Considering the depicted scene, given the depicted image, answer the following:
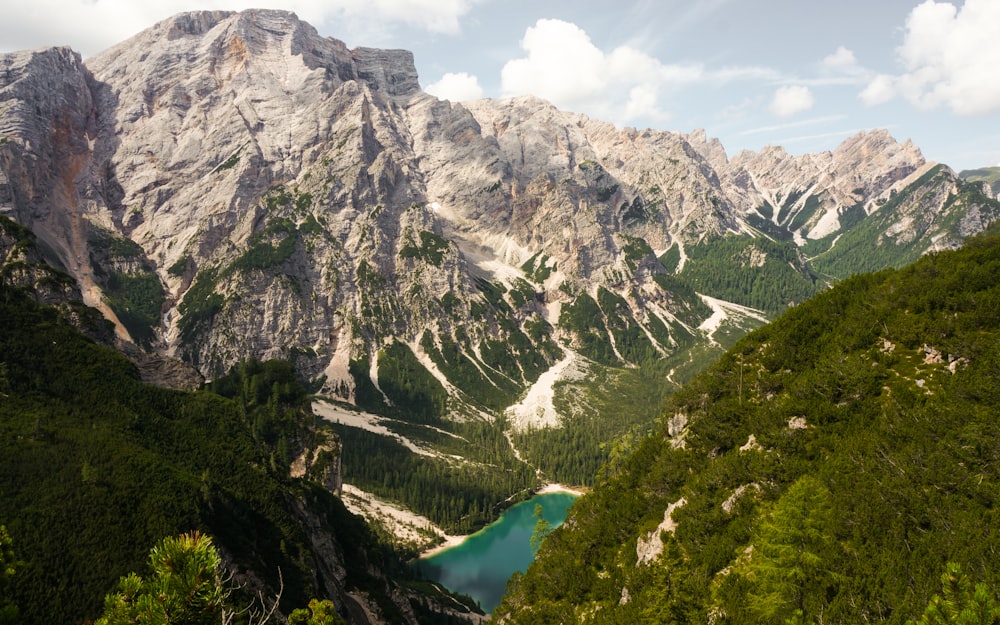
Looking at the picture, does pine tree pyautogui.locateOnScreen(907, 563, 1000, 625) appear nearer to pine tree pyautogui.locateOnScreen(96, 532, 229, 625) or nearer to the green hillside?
pine tree pyautogui.locateOnScreen(96, 532, 229, 625)

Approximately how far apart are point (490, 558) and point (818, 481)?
10991cm

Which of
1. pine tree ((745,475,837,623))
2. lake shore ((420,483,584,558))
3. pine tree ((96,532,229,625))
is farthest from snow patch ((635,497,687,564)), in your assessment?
lake shore ((420,483,584,558))

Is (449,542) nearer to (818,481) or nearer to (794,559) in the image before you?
(818,481)

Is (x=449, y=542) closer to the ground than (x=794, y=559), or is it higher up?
closer to the ground

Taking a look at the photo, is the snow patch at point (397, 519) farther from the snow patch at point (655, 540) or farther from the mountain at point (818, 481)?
the snow patch at point (655, 540)

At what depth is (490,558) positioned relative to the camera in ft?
423

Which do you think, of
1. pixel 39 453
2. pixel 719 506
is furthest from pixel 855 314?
pixel 39 453

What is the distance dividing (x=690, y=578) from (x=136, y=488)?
4991 centimetres

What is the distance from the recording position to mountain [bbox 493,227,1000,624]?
27781 mm

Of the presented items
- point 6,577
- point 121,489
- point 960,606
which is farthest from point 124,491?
point 960,606

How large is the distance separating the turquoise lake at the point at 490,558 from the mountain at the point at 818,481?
6576cm

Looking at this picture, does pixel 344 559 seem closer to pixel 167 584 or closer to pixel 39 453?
pixel 39 453

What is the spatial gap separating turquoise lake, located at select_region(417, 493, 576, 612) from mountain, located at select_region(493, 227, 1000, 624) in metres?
65.8

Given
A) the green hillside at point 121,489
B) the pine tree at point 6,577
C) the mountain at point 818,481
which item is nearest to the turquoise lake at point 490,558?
the green hillside at point 121,489
